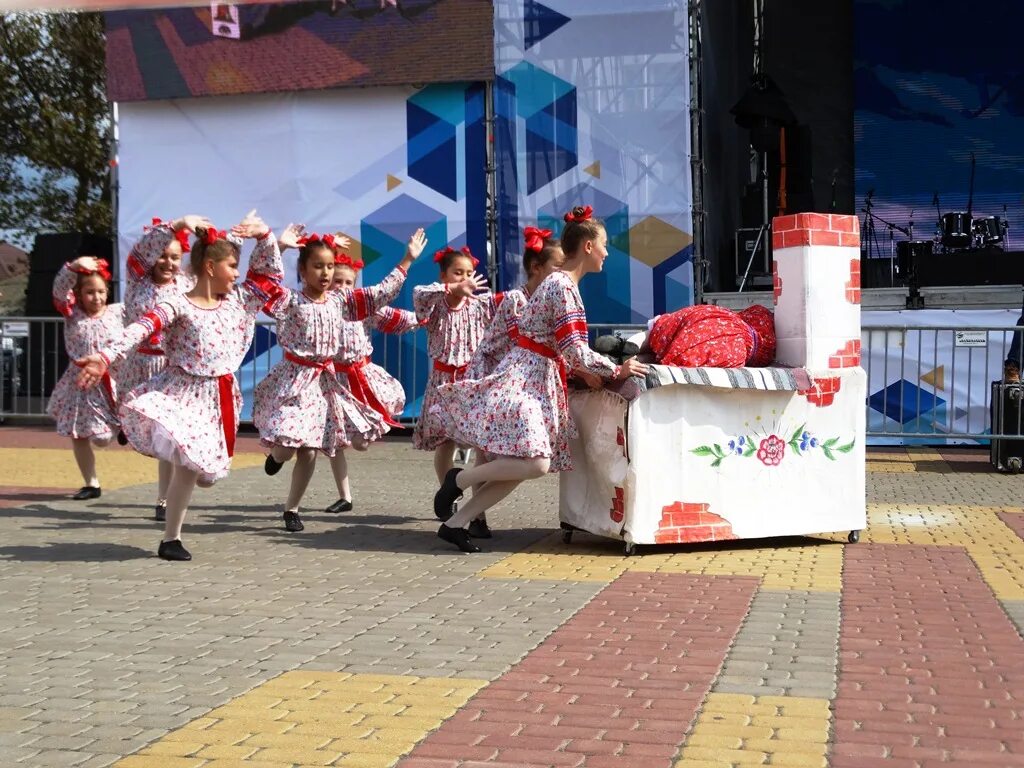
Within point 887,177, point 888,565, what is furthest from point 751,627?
point 887,177

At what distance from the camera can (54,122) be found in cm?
2489

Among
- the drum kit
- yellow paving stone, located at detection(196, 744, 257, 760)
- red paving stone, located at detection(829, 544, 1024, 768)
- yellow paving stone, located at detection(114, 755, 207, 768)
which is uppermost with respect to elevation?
the drum kit

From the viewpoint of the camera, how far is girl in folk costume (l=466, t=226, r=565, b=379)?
7.16 m

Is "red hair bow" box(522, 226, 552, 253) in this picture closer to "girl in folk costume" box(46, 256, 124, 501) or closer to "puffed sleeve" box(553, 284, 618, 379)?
"puffed sleeve" box(553, 284, 618, 379)

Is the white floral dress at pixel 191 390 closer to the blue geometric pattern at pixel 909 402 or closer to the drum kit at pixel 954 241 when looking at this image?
the blue geometric pattern at pixel 909 402

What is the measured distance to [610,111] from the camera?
46.6 ft

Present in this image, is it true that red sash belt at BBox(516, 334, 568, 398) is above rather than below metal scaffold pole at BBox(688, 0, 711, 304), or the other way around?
below

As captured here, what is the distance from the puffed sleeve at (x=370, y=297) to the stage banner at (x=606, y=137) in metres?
6.24

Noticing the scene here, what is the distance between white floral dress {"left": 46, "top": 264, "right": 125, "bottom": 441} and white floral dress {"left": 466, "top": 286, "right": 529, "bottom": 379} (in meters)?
3.40

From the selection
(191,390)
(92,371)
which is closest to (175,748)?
(92,371)

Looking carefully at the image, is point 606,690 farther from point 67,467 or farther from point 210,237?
point 67,467

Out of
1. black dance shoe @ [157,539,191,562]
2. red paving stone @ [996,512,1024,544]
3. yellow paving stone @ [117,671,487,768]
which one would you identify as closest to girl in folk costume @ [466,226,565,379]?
black dance shoe @ [157,539,191,562]

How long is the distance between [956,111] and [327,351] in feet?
43.3

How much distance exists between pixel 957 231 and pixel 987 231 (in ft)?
1.46
